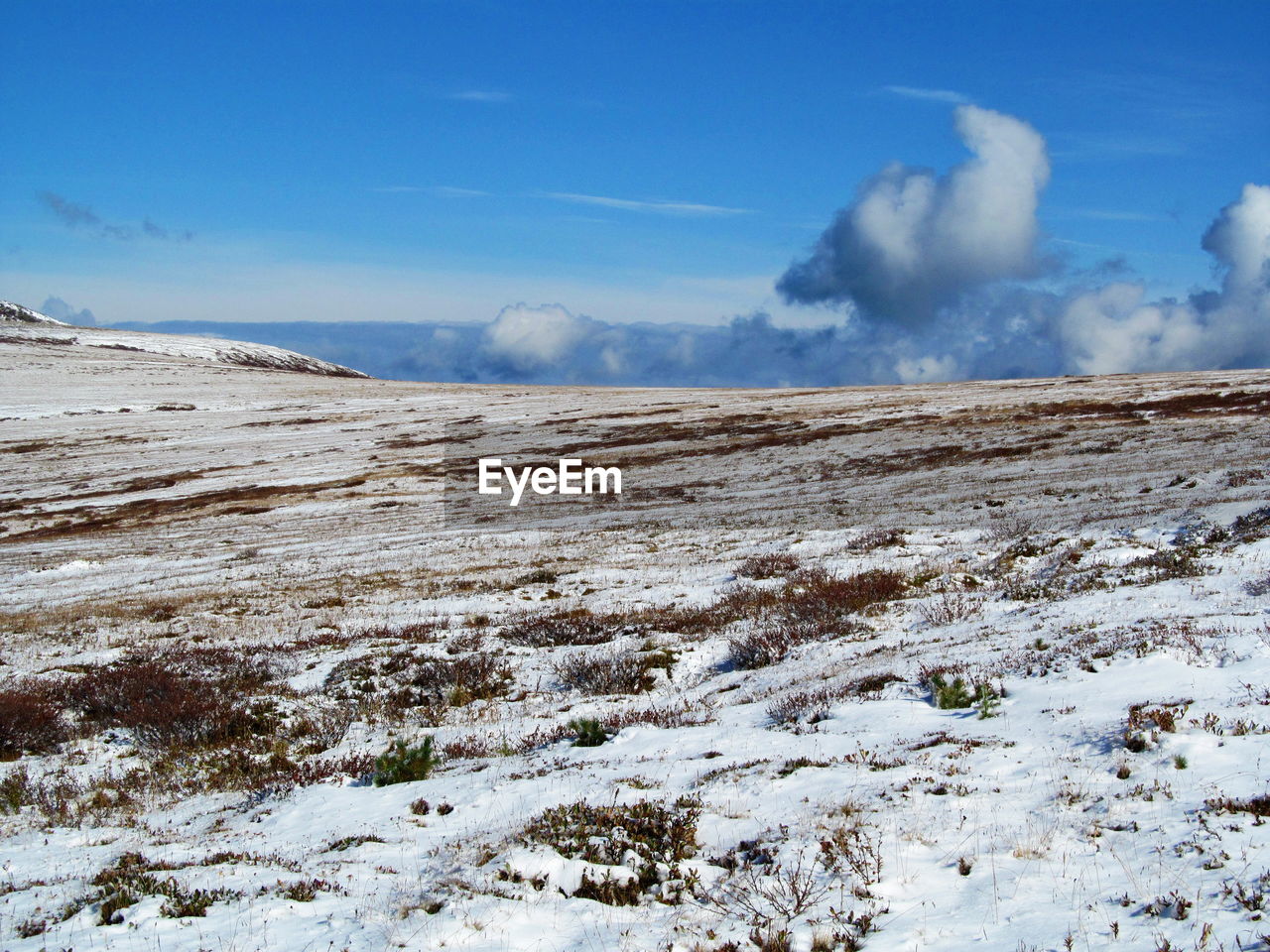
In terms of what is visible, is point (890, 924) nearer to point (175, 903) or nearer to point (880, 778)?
point (880, 778)

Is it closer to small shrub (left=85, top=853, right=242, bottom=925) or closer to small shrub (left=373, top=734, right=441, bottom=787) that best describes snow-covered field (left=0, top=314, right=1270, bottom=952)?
small shrub (left=85, top=853, right=242, bottom=925)

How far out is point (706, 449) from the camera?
6838cm

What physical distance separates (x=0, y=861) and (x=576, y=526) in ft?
103

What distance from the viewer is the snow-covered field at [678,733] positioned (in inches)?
272

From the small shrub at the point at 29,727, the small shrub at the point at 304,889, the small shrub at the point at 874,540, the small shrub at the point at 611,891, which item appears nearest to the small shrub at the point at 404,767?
the small shrub at the point at 304,889

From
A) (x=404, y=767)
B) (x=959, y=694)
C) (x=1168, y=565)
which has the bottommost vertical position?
(x=404, y=767)

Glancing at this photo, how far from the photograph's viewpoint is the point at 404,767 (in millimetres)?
10945

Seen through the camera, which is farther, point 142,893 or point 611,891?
point 142,893

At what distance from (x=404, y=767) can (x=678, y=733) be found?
3694mm

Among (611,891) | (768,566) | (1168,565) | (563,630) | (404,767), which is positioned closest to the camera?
(611,891)

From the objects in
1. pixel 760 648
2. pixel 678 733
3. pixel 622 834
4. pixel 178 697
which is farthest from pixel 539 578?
pixel 622 834

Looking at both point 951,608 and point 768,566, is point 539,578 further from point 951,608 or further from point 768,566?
point 951,608

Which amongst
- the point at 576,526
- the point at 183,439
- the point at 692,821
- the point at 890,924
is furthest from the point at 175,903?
the point at 183,439

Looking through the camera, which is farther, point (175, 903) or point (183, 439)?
point (183, 439)
